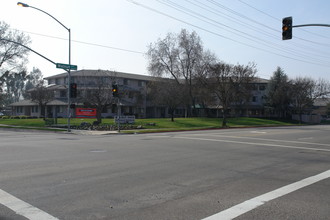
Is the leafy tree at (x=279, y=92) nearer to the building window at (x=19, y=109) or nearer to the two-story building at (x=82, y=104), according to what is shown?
the two-story building at (x=82, y=104)

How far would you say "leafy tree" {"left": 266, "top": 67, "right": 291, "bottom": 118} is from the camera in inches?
2699

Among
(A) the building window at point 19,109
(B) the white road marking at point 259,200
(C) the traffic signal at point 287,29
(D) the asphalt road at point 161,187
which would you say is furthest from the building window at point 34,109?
(B) the white road marking at point 259,200

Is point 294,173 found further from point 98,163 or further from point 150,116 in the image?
point 150,116

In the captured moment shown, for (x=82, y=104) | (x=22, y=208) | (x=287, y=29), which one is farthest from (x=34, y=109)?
(x=22, y=208)

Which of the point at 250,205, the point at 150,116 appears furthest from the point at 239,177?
the point at 150,116

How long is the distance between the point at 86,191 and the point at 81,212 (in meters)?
1.40

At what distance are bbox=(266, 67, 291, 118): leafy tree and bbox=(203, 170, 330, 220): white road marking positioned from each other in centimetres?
6386

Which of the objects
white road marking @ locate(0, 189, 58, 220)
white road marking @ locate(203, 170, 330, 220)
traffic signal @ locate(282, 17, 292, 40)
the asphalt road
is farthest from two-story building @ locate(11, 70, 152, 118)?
white road marking @ locate(0, 189, 58, 220)

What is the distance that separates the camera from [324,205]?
6082mm

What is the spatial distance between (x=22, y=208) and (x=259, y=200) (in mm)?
4513

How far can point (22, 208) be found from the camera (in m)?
5.64

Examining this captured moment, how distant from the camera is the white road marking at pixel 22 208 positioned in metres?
5.23

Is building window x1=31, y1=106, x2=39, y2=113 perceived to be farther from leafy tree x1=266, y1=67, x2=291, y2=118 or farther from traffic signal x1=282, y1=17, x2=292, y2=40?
traffic signal x1=282, y1=17, x2=292, y2=40

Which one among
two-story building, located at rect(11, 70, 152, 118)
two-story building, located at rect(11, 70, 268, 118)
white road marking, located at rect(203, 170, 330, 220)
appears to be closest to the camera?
white road marking, located at rect(203, 170, 330, 220)
